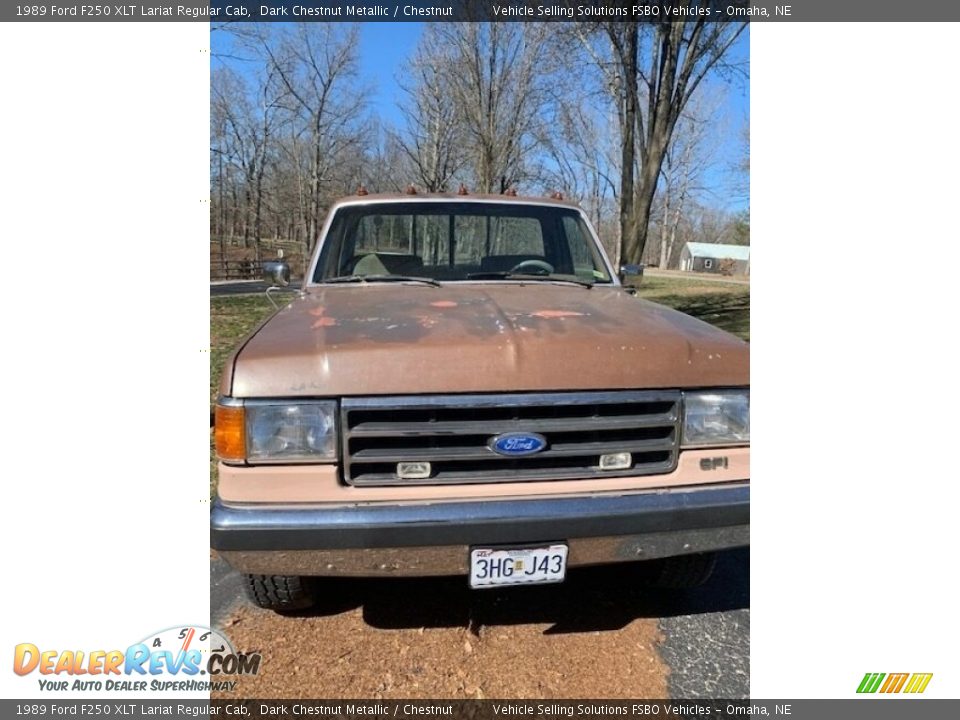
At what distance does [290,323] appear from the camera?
2.38 meters

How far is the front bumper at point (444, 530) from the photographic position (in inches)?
77.4

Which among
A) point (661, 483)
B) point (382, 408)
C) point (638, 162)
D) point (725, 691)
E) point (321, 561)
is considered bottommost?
point (725, 691)

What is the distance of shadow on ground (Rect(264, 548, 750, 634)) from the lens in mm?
2596

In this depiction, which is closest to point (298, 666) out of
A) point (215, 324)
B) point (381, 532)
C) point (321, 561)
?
point (321, 561)

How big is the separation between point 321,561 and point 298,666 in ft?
1.92

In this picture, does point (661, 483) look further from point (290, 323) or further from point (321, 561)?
point (290, 323)

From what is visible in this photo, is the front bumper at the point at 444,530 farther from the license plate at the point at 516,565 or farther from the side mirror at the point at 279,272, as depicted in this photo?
the side mirror at the point at 279,272

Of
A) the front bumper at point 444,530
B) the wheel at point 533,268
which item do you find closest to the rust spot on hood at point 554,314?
the front bumper at point 444,530

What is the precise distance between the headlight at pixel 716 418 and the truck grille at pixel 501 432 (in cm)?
6

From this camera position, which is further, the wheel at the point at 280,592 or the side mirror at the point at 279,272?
the side mirror at the point at 279,272

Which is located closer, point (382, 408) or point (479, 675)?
point (382, 408)

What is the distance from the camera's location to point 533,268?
3.53 m
